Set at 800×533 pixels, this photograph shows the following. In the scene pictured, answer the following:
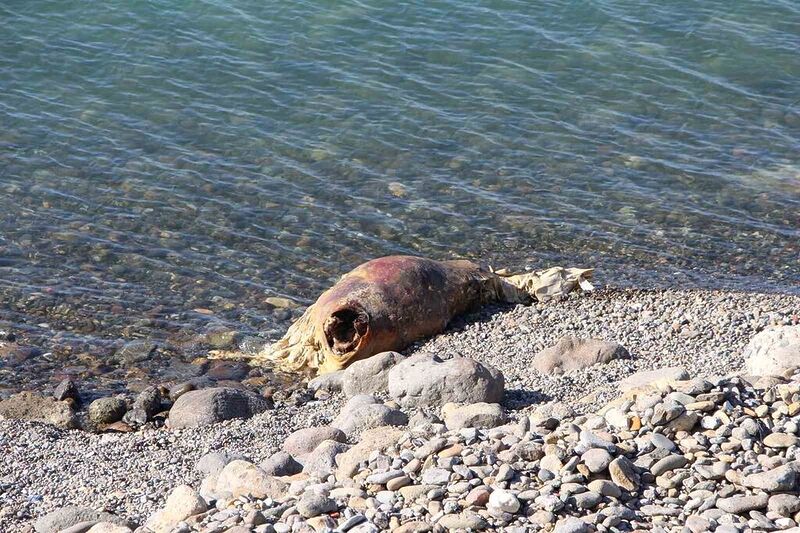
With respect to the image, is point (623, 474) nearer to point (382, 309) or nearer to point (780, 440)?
point (780, 440)

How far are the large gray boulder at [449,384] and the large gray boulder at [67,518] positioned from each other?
299 centimetres

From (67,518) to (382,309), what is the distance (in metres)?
4.68

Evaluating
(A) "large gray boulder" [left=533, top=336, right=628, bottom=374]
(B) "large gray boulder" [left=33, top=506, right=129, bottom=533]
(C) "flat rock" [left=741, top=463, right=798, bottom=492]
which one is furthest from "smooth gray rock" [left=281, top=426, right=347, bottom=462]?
(C) "flat rock" [left=741, top=463, right=798, bottom=492]

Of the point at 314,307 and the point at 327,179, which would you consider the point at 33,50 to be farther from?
the point at 314,307

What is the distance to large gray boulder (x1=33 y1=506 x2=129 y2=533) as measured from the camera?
783 centimetres

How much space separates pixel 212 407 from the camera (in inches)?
396

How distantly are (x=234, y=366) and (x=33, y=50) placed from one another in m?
11.5

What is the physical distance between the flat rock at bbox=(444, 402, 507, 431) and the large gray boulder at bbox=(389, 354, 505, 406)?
2.24ft

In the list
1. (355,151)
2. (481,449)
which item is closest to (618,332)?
(481,449)

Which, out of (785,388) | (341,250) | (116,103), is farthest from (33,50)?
(785,388)

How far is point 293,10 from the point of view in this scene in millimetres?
22953

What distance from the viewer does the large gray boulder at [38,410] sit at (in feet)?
33.8

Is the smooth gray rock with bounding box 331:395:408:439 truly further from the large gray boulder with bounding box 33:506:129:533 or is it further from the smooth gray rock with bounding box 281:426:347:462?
the large gray boulder with bounding box 33:506:129:533

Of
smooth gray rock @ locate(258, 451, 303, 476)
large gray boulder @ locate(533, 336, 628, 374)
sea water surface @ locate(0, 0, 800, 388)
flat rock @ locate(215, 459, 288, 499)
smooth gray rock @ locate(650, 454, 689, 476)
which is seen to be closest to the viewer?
smooth gray rock @ locate(650, 454, 689, 476)
